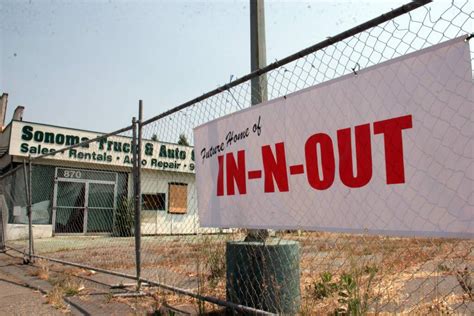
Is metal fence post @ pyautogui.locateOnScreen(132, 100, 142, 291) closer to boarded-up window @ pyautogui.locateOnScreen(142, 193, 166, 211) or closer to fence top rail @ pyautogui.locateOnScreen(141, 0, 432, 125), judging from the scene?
fence top rail @ pyautogui.locateOnScreen(141, 0, 432, 125)

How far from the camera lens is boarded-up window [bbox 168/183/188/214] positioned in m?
18.1

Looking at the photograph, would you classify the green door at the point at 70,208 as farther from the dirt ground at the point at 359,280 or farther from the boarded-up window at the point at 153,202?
the dirt ground at the point at 359,280

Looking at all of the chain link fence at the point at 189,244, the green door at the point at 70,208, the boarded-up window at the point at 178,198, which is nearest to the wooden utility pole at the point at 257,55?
the chain link fence at the point at 189,244

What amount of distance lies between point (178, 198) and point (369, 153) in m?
16.6

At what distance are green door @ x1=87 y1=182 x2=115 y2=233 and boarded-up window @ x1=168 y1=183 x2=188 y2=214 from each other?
9.32 feet

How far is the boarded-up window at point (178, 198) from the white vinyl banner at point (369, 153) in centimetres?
1499

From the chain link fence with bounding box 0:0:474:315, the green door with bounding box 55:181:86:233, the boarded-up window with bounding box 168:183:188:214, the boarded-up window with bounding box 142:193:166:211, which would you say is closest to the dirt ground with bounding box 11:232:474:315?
the chain link fence with bounding box 0:0:474:315

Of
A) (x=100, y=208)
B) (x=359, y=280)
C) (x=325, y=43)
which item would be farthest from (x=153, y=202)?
(x=325, y=43)

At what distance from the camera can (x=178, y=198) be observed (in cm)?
1842

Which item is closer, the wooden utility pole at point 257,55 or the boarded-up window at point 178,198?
the wooden utility pole at point 257,55

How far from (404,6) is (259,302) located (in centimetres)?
249

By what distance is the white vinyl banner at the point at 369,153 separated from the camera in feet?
6.66

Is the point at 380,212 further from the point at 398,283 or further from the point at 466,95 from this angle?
the point at 398,283

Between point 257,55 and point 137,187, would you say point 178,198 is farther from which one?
point 257,55
